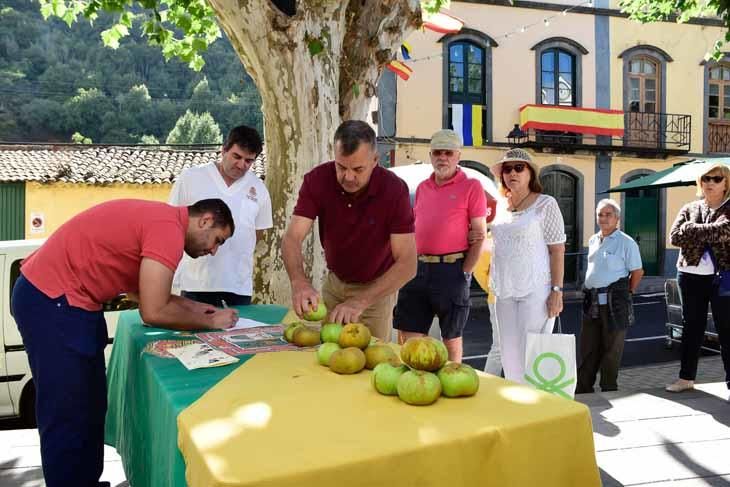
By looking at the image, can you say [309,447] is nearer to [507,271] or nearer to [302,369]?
[302,369]

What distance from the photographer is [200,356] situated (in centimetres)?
241

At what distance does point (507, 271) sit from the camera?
4.13 meters

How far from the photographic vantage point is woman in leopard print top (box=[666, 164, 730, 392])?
4629 millimetres

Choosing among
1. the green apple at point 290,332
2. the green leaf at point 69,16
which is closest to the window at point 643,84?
the green leaf at point 69,16

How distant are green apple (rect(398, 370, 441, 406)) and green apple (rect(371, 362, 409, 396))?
5cm

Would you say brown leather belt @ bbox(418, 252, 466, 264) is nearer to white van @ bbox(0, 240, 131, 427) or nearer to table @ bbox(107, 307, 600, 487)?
table @ bbox(107, 307, 600, 487)

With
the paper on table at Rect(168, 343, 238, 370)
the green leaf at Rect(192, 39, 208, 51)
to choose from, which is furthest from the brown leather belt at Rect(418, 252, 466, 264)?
the green leaf at Rect(192, 39, 208, 51)

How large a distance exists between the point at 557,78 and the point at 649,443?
16.3 meters

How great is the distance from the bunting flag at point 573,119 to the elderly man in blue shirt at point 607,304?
12428 mm

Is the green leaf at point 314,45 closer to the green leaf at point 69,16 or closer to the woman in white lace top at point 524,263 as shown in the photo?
the woman in white lace top at point 524,263

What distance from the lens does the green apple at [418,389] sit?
1797mm

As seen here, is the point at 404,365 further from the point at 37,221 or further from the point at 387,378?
the point at 37,221

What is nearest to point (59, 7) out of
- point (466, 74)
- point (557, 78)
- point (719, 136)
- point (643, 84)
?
point (466, 74)

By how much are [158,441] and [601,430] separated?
9.70ft
